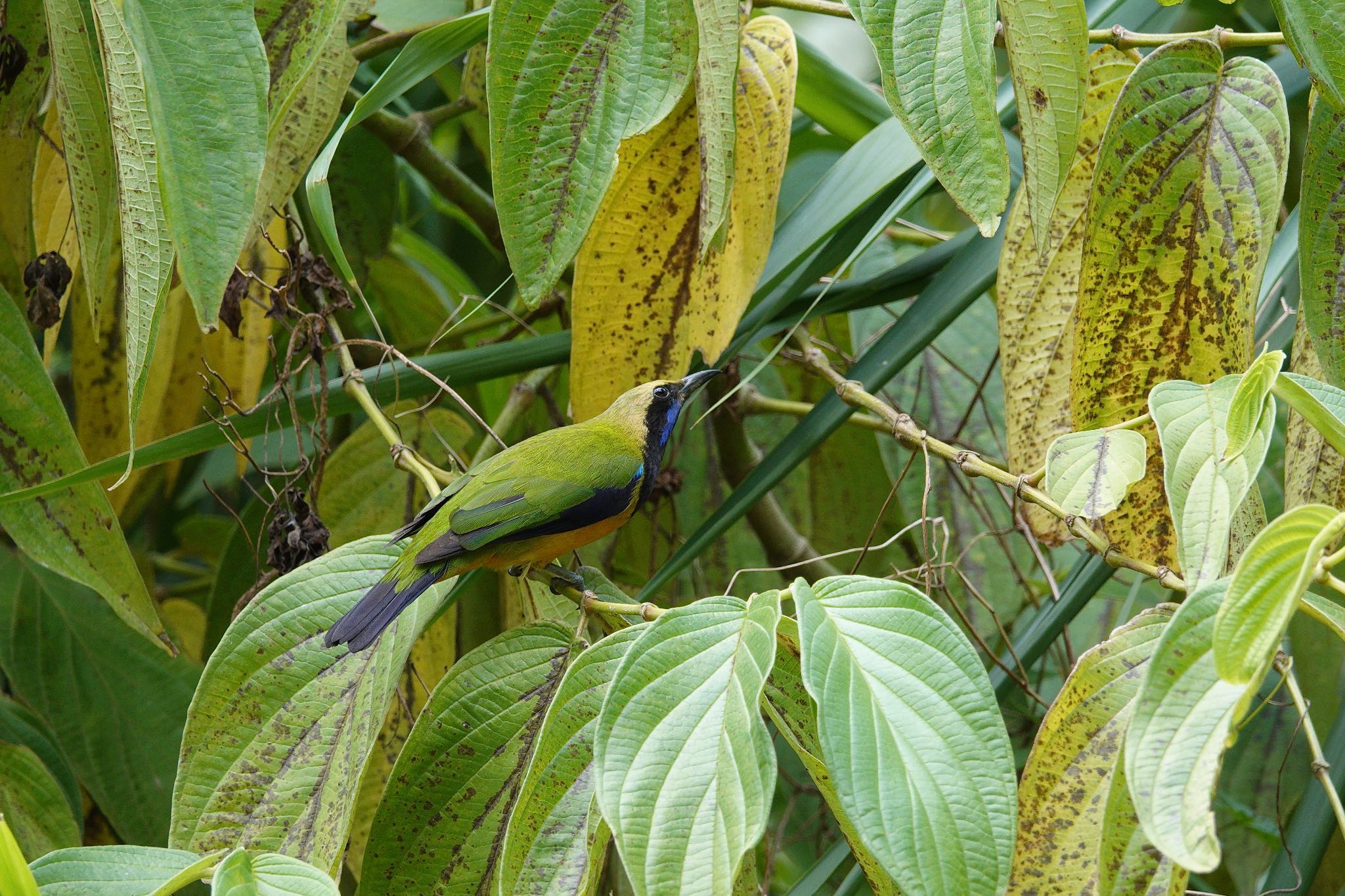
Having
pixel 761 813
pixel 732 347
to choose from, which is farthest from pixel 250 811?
pixel 732 347

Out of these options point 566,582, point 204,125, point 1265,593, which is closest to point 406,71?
point 204,125

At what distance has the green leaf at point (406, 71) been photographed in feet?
3.92

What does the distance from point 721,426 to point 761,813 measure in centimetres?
147

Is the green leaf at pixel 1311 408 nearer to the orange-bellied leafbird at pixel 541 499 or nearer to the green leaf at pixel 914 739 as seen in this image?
the green leaf at pixel 914 739

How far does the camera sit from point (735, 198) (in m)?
1.47

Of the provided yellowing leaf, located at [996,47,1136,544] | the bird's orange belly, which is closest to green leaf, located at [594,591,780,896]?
yellowing leaf, located at [996,47,1136,544]

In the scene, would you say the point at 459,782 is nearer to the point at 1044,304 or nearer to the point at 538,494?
the point at 538,494

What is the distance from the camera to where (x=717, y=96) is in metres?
1.21

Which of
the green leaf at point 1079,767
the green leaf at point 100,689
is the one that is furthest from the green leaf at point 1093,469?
the green leaf at point 100,689

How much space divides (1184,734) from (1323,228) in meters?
0.74

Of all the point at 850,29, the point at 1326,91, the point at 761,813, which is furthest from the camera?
the point at 850,29

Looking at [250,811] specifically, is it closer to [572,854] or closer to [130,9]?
[572,854]

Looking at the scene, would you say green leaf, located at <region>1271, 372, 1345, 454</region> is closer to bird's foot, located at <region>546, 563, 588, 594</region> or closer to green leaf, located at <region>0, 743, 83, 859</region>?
bird's foot, located at <region>546, 563, 588, 594</region>

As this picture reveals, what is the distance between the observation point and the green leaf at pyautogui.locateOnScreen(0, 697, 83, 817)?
1812 mm
